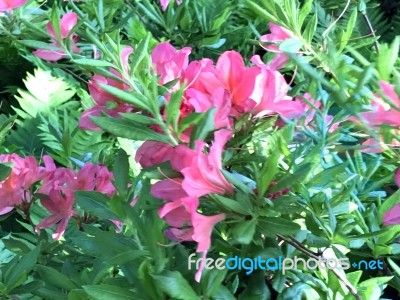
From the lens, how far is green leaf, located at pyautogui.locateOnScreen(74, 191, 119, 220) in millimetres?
627

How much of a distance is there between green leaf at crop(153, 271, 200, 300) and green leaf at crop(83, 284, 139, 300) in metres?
0.05

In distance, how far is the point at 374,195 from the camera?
2.53ft

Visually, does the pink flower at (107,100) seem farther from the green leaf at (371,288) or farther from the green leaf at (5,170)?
the green leaf at (371,288)

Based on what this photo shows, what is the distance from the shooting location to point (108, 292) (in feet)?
1.82

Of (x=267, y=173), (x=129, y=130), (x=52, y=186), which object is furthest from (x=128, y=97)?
(x=52, y=186)

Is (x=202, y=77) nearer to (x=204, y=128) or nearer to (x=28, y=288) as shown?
(x=204, y=128)

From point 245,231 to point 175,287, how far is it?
8 cm

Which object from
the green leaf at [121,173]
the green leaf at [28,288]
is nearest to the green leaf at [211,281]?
the green leaf at [121,173]

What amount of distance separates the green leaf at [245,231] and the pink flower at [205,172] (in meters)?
0.03

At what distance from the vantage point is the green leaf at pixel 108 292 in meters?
0.55

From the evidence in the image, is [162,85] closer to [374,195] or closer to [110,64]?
[110,64]

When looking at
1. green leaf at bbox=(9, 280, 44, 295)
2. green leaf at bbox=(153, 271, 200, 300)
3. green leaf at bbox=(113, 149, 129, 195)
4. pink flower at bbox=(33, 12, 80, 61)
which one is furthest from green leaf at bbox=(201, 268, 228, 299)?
pink flower at bbox=(33, 12, 80, 61)

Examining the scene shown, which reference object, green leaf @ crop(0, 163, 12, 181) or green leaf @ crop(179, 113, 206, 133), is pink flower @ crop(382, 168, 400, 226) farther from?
green leaf @ crop(0, 163, 12, 181)

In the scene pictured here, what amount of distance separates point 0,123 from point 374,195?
0.48 meters
